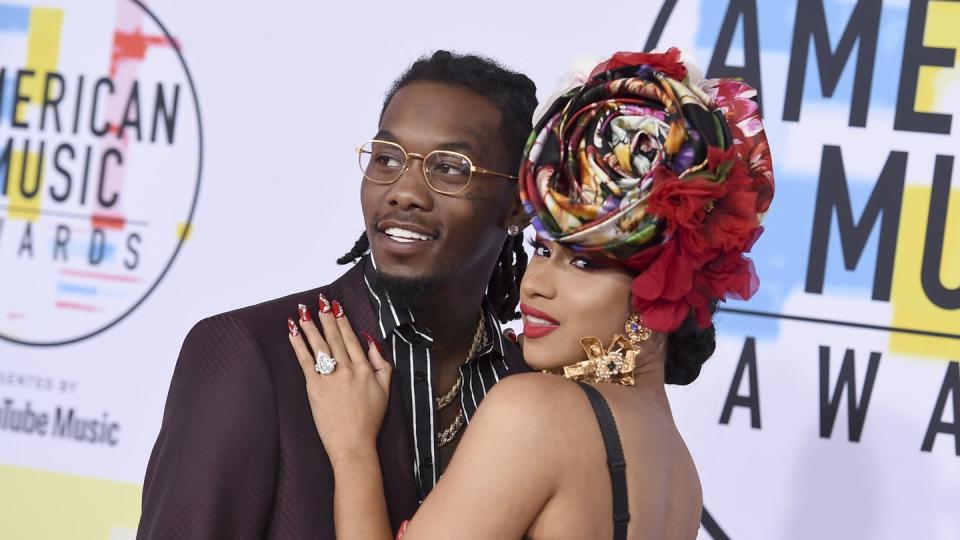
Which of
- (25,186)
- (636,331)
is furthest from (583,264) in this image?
(25,186)

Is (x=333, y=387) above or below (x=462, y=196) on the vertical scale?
below

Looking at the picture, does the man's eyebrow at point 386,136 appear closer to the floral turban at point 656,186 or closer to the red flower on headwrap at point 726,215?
the floral turban at point 656,186

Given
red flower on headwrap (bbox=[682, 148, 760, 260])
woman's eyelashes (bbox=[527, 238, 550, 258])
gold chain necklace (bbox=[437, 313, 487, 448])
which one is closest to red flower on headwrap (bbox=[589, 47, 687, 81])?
red flower on headwrap (bbox=[682, 148, 760, 260])

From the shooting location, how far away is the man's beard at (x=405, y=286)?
1958mm

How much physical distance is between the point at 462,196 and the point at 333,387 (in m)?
0.39

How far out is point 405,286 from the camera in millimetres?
1964

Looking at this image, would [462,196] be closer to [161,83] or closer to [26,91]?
[161,83]

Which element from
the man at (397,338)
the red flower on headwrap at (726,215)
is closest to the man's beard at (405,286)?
the man at (397,338)

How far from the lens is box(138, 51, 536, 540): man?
1734 millimetres

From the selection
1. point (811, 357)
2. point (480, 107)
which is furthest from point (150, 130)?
point (811, 357)

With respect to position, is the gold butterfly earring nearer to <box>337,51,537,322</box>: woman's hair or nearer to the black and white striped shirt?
the black and white striped shirt

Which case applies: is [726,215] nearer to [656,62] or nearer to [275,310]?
[656,62]

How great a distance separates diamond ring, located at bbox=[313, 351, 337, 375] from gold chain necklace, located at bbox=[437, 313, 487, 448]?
0.22 metres

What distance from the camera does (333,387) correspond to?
1.82 meters
